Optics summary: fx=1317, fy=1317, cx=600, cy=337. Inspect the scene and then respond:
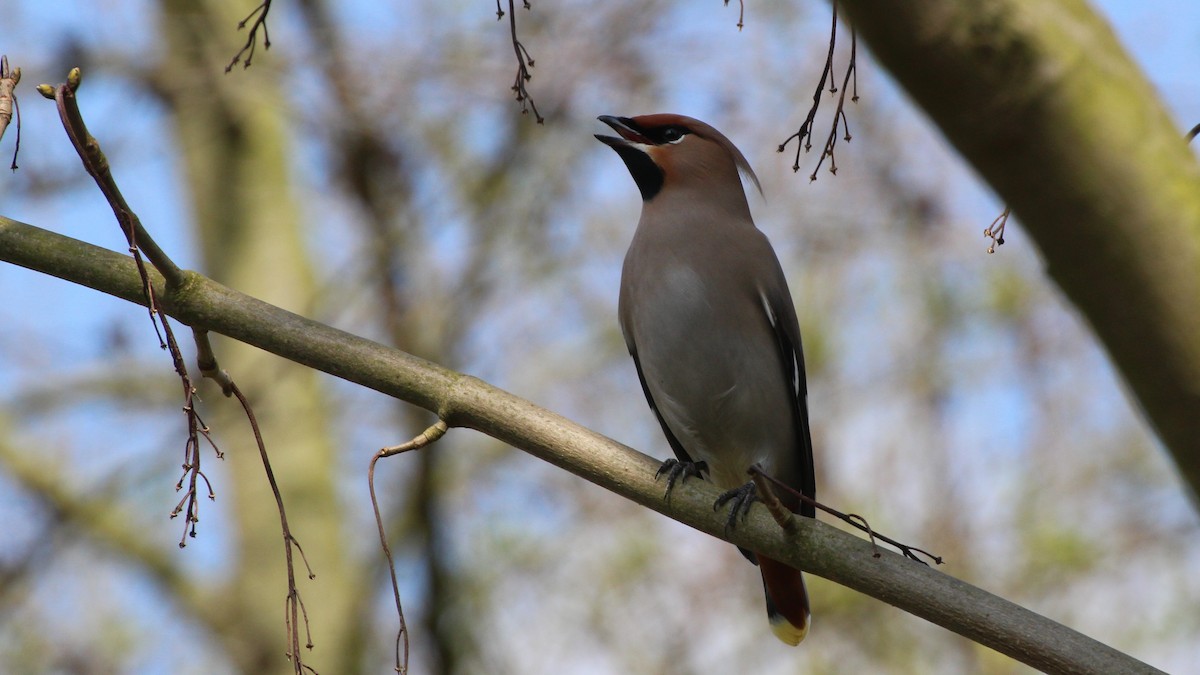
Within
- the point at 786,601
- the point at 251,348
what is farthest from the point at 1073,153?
the point at 251,348

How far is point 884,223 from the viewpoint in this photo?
34.7 ft

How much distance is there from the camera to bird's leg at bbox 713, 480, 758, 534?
3.51m

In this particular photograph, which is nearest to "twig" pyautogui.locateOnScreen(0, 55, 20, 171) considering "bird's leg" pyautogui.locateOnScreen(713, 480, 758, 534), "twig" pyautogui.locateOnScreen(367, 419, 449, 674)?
"twig" pyautogui.locateOnScreen(367, 419, 449, 674)

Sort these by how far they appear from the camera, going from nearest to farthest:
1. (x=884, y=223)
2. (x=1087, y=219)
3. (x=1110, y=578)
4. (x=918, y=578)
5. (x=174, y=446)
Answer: (x=1087, y=219), (x=918, y=578), (x=174, y=446), (x=884, y=223), (x=1110, y=578)

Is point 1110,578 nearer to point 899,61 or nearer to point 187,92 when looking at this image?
point 187,92

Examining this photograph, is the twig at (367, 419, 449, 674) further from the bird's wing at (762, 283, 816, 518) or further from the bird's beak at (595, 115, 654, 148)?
the bird's beak at (595, 115, 654, 148)

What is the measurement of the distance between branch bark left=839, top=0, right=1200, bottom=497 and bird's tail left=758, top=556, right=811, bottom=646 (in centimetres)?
336

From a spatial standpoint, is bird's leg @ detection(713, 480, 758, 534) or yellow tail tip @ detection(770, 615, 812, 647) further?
yellow tail tip @ detection(770, 615, 812, 647)

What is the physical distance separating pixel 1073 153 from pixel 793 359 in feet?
11.5

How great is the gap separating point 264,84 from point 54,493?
11.1 ft

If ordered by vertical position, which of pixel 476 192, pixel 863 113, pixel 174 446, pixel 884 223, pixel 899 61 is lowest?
pixel 899 61

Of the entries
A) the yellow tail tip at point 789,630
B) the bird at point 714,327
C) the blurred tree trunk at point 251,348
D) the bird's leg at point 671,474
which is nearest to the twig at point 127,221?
the bird's leg at point 671,474

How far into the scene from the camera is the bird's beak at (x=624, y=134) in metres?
5.58

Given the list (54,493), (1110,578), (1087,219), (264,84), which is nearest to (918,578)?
(1087,219)
